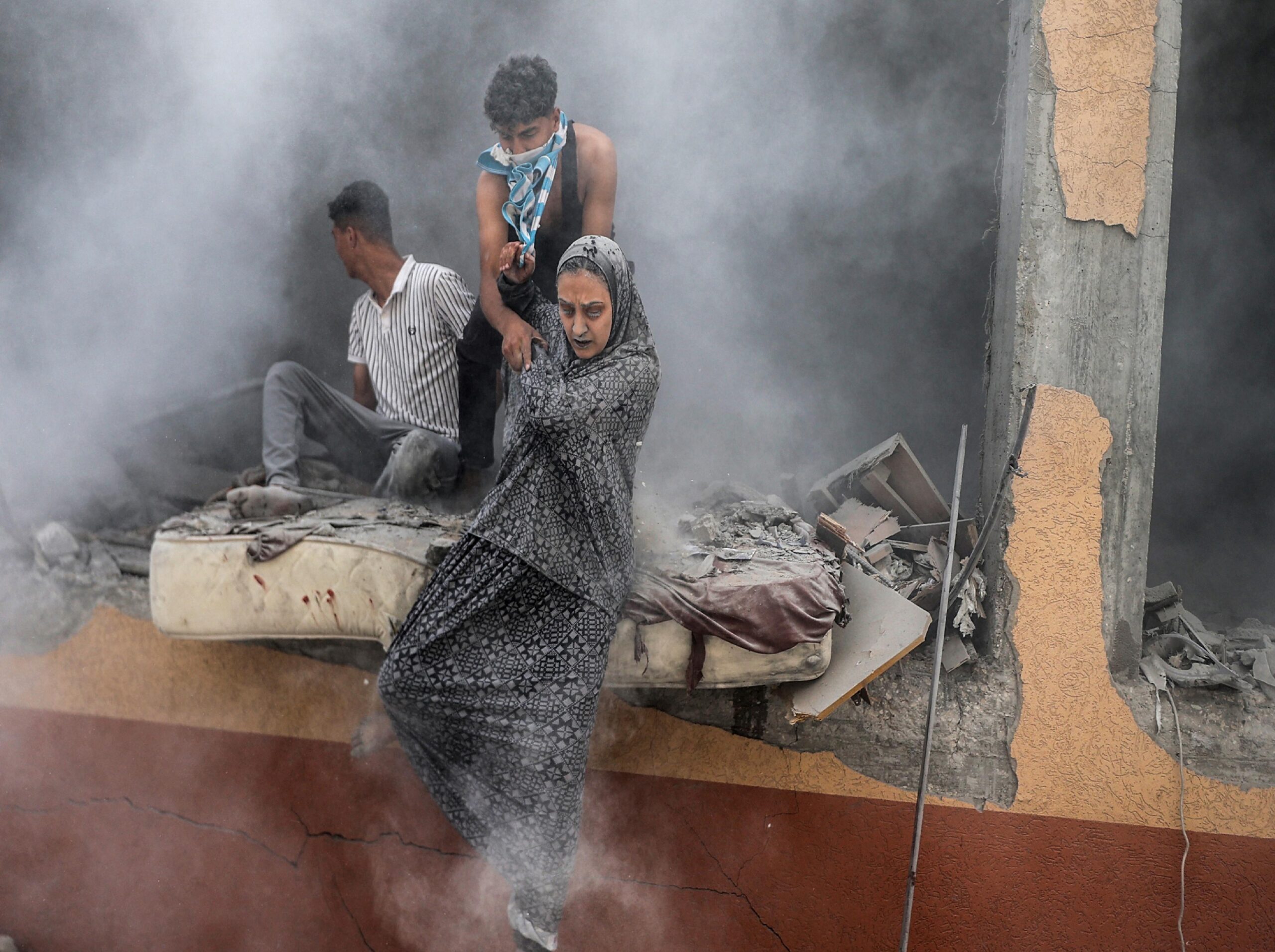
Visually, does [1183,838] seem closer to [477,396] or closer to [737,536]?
[737,536]

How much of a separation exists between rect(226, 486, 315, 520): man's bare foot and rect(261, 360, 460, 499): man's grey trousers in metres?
0.16

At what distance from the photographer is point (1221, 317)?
177 inches

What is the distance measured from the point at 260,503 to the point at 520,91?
1.65 meters

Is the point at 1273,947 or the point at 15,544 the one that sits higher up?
the point at 15,544

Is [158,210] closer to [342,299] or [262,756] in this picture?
Result: [342,299]

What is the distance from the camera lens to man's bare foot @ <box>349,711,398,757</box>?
292 cm

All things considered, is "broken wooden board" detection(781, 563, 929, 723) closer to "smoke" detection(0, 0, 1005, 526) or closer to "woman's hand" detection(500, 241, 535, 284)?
"smoke" detection(0, 0, 1005, 526)

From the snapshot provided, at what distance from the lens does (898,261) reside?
15.2ft

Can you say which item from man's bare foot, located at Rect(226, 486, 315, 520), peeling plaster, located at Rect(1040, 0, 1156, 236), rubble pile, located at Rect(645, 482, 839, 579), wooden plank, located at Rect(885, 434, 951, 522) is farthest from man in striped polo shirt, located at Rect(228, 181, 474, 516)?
peeling plaster, located at Rect(1040, 0, 1156, 236)

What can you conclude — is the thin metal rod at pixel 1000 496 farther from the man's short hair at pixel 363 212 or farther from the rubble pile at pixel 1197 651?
the man's short hair at pixel 363 212

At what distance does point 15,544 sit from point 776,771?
10.1ft

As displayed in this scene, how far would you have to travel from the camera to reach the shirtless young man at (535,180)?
113 inches

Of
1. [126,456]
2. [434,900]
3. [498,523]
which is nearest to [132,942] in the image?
[434,900]

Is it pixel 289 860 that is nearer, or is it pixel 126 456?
pixel 289 860
